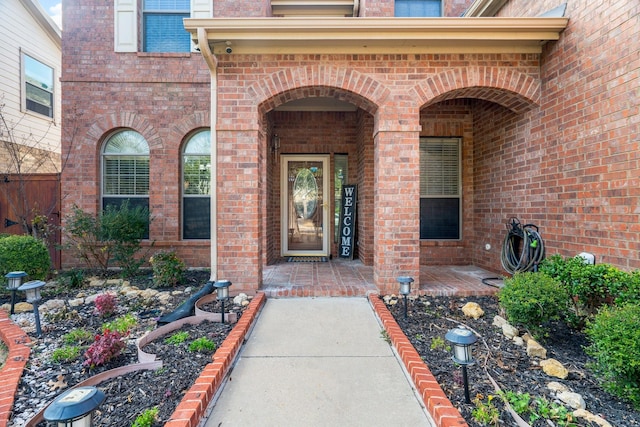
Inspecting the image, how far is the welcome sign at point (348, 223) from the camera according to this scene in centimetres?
641

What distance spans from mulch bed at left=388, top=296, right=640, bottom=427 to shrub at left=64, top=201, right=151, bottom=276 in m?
4.35

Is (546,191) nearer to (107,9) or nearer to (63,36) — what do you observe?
(107,9)

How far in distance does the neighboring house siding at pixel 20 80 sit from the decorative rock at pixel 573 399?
8.95m

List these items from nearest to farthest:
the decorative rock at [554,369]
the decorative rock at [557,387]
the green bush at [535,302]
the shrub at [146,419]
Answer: the shrub at [146,419], the decorative rock at [557,387], the decorative rock at [554,369], the green bush at [535,302]

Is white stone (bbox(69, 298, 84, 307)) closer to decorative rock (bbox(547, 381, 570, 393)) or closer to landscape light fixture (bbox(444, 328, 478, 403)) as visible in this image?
landscape light fixture (bbox(444, 328, 478, 403))

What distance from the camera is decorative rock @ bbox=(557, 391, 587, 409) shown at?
1.93 meters

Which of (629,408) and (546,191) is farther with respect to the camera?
(546,191)

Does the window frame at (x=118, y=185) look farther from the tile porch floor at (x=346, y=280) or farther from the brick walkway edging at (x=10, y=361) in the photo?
the tile porch floor at (x=346, y=280)

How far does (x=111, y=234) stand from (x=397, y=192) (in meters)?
4.48

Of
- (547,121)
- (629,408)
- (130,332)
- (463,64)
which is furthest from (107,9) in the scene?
(629,408)

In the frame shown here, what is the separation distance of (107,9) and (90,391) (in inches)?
278

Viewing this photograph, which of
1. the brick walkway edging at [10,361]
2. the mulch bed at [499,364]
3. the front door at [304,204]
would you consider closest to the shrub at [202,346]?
the brick walkway edging at [10,361]

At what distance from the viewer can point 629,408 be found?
1.95 meters

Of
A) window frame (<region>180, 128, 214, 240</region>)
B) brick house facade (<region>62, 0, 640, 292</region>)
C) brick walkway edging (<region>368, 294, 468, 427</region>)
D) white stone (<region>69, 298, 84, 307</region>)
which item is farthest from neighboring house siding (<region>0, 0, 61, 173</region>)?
brick walkway edging (<region>368, 294, 468, 427</region>)
